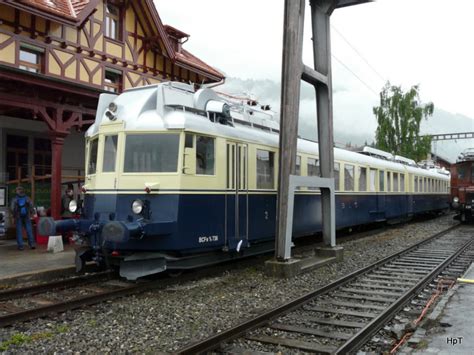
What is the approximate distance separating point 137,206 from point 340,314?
3.45 metres

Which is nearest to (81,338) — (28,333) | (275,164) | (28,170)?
(28,333)

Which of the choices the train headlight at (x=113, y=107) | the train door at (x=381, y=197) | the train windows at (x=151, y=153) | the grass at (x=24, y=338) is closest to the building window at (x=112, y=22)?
the train headlight at (x=113, y=107)

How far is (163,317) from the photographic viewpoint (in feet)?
20.3

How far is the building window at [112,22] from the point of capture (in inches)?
661

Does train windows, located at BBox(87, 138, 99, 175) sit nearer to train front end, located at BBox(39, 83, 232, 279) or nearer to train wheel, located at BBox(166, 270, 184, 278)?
train front end, located at BBox(39, 83, 232, 279)

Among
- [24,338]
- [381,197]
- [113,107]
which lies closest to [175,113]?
[113,107]

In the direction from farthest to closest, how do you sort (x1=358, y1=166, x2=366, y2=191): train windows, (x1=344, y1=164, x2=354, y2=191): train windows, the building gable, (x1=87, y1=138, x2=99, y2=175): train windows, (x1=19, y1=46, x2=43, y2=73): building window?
(x1=358, y1=166, x2=366, y2=191): train windows → (x1=344, y1=164, x2=354, y2=191): train windows → (x1=19, y1=46, x2=43, y2=73): building window → the building gable → (x1=87, y1=138, x2=99, y2=175): train windows

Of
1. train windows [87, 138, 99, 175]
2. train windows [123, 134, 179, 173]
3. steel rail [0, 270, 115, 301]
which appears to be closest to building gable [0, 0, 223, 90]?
train windows [87, 138, 99, 175]

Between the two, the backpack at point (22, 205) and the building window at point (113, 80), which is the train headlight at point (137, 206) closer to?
the backpack at point (22, 205)

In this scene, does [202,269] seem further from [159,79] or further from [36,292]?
[159,79]

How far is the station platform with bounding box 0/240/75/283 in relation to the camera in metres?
8.83

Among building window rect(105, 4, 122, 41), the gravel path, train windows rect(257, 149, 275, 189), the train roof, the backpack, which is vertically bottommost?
the gravel path

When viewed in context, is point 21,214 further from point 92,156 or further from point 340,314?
point 340,314

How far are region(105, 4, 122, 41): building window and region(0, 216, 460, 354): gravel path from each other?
11092 mm
